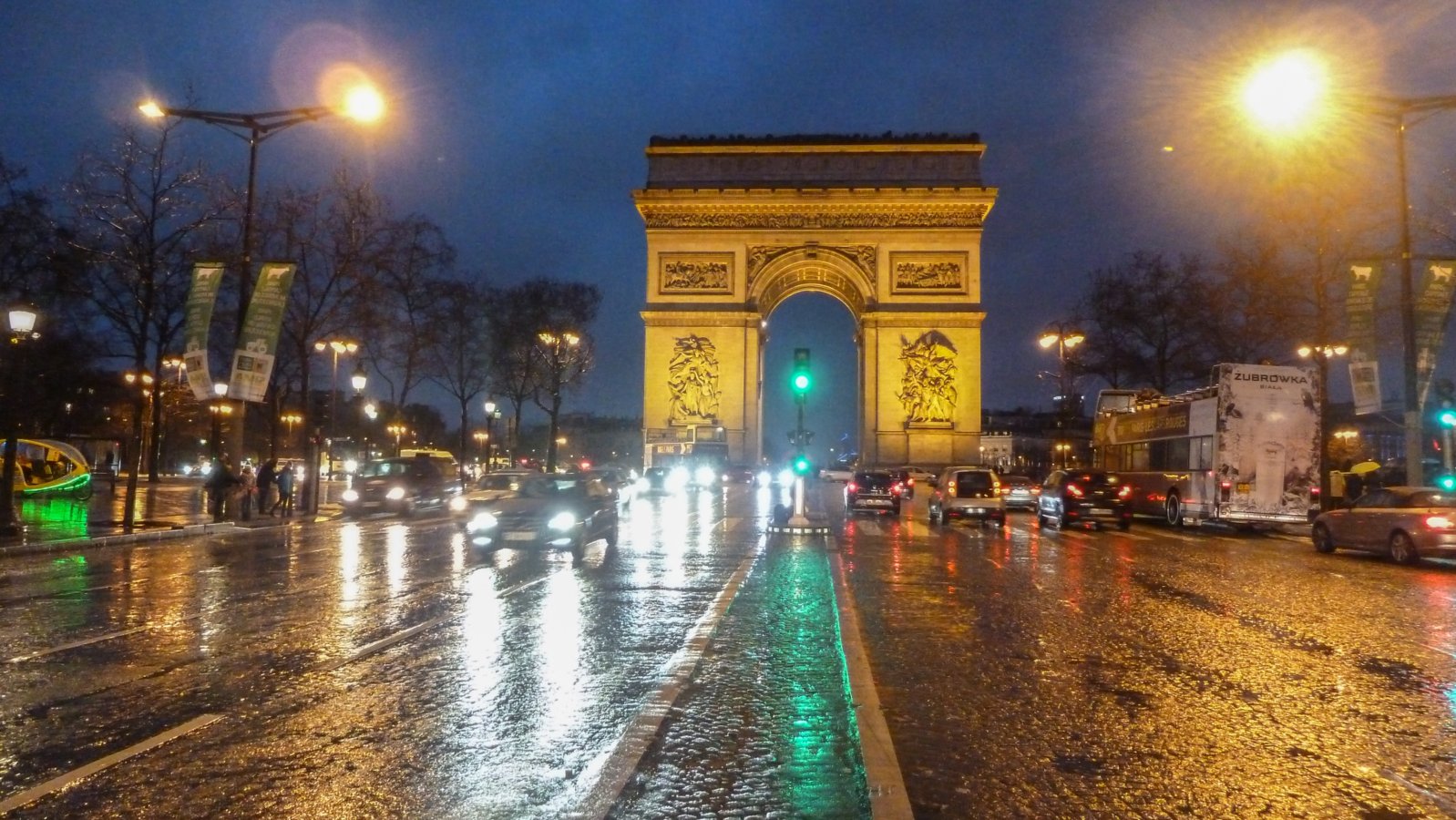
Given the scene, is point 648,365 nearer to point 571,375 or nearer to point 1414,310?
point 571,375

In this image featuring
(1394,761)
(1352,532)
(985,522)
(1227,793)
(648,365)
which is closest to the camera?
(1227,793)

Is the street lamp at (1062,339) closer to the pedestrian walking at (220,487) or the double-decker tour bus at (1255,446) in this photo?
the double-decker tour bus at (1255,446)

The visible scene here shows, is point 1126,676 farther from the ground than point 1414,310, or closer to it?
closer to it

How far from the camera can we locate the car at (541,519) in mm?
16875

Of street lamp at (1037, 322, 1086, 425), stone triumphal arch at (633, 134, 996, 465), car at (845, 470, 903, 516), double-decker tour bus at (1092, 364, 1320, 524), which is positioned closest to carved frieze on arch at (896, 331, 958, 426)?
stone triumphal arch at (633, 134, 996, 465)

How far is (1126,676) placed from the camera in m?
7.77

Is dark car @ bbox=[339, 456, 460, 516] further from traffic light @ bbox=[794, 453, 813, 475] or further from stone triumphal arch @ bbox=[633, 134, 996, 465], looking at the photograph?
stone triumphal arch @ bbox=[633, 134, 996, 465]

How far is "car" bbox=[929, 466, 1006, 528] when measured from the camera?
95.2ft

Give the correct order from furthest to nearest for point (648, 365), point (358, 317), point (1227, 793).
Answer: point (648, 365), point (358, 317), point (1227, 793)

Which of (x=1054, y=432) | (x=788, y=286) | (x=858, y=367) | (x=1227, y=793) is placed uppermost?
(x=788, y=286)

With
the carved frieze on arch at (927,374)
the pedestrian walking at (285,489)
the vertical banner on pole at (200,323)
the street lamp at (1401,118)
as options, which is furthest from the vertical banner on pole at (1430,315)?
the carved frieze on arch at (927,374)

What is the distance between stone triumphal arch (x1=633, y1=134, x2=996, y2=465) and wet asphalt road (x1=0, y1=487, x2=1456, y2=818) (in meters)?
45.1

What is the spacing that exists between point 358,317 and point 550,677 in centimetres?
2880

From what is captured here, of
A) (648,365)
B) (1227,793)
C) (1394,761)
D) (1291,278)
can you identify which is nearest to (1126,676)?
(1394,761)
